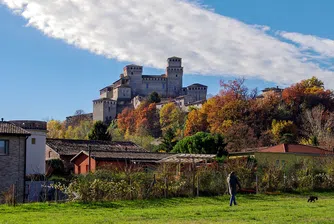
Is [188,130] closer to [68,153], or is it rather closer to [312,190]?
[68,153]

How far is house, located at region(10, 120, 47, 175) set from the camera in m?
44.8

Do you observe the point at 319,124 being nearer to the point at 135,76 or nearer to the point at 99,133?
the point at 99,133

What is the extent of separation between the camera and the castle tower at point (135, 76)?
6093 inches

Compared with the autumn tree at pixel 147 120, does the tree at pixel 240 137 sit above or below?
below

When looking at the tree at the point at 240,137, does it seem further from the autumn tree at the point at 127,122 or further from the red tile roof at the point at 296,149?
the autumn tree at the point at 127,122

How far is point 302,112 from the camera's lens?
8662cm

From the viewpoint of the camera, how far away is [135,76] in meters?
156

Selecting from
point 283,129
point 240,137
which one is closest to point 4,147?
point 240,137

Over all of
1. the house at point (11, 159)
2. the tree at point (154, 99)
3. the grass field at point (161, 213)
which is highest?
the tree at point (154, 99)

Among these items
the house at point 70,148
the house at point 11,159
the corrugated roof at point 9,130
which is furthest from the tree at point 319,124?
the house at point 11,159

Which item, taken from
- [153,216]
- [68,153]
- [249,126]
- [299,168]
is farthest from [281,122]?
[153,216]

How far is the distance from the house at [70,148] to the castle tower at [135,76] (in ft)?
323

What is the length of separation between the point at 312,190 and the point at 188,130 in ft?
196

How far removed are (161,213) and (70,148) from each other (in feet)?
118
